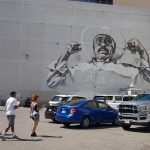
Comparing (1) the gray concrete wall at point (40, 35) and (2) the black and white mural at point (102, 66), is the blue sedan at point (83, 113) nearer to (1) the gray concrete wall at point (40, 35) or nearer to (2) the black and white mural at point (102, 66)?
(1) the gray concrete wall at point (40, 35)

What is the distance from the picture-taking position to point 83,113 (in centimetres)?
2050

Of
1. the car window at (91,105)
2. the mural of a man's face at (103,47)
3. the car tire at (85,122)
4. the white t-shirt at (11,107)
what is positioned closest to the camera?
the white t-shirt at (11,107)

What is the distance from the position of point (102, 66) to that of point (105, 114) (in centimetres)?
3667

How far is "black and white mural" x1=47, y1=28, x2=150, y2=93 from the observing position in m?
56.3

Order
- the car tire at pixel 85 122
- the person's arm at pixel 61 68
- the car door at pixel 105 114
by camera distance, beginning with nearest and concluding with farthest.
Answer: the car tire at pixel 85 122, the car door at pixel 105 114, the person's arm at pixel 61 68

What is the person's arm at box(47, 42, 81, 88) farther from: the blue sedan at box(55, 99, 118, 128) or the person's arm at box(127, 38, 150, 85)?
the blue sedan at box(55, 99, 118, 128)

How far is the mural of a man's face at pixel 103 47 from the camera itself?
58.2 metres

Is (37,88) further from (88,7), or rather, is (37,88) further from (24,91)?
(88,7)

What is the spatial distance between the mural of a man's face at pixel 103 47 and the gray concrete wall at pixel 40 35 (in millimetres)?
716

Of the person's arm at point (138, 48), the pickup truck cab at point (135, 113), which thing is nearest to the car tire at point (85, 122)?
the pickup truck cab at point (135, 113)

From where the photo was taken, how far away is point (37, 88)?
5544 cm

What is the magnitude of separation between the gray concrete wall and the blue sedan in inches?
1316

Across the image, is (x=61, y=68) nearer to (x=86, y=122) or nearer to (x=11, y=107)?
(x=86, y=122)

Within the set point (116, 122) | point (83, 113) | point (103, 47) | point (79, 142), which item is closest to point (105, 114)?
point (116, 122)
